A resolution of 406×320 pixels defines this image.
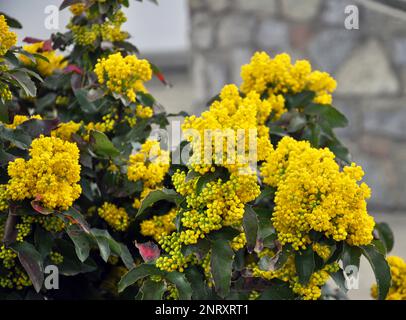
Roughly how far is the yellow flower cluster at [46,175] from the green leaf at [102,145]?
0.44ft

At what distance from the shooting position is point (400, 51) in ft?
12.4

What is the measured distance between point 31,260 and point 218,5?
2981 millimetres

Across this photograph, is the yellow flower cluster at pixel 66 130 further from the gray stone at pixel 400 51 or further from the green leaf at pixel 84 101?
the gray stone at pixel 400 51

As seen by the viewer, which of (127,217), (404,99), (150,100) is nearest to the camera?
(127,217)

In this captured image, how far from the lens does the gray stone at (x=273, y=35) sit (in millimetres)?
3990

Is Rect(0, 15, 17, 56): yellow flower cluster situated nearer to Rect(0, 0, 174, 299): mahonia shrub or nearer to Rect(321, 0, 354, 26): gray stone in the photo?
Rect(0, 0, 174, 299): mahonia shrub

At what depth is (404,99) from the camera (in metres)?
3.84

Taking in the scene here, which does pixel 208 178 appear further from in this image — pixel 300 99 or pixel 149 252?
pixel 300 99

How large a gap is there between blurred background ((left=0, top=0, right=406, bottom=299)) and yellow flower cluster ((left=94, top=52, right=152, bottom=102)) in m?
2.36

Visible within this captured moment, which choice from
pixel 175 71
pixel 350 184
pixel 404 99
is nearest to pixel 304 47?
pixel 404 99

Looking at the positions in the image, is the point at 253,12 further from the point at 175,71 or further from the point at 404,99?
the point at 175,71

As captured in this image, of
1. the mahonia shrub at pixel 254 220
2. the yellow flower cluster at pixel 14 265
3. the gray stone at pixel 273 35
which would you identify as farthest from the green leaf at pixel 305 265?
the gray stone at pixel 273 35
